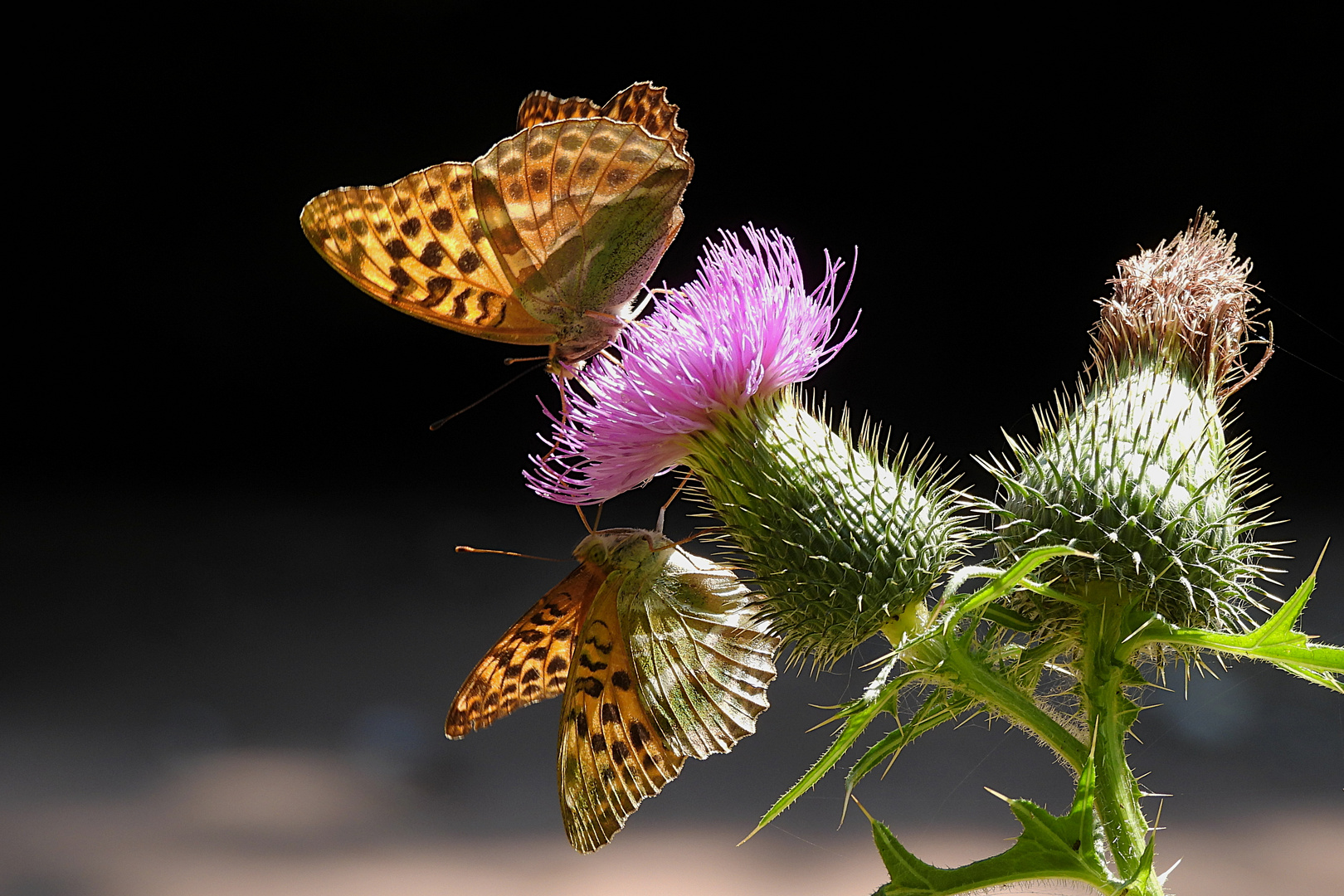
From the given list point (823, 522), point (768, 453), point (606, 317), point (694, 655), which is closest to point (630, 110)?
point (606, 317)

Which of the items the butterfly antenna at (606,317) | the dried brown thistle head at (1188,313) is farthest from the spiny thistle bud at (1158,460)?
the butterfly antenna at (606,317)

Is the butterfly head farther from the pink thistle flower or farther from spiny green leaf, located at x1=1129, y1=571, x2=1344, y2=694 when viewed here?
spiny green leaf, located at x1=1129, y1=571, x2=1344, y2=694

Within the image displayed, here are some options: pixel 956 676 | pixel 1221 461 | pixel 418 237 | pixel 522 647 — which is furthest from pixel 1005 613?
pixel 418 237

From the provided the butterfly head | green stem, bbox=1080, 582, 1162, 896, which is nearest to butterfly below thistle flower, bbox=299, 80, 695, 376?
the butterfly head

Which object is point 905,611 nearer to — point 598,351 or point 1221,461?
point 1221,461

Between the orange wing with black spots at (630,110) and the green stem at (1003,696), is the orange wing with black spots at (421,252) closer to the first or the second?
the orange wing with black spots at (630,110)

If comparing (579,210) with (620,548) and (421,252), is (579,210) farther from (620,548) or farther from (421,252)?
(620,548)
